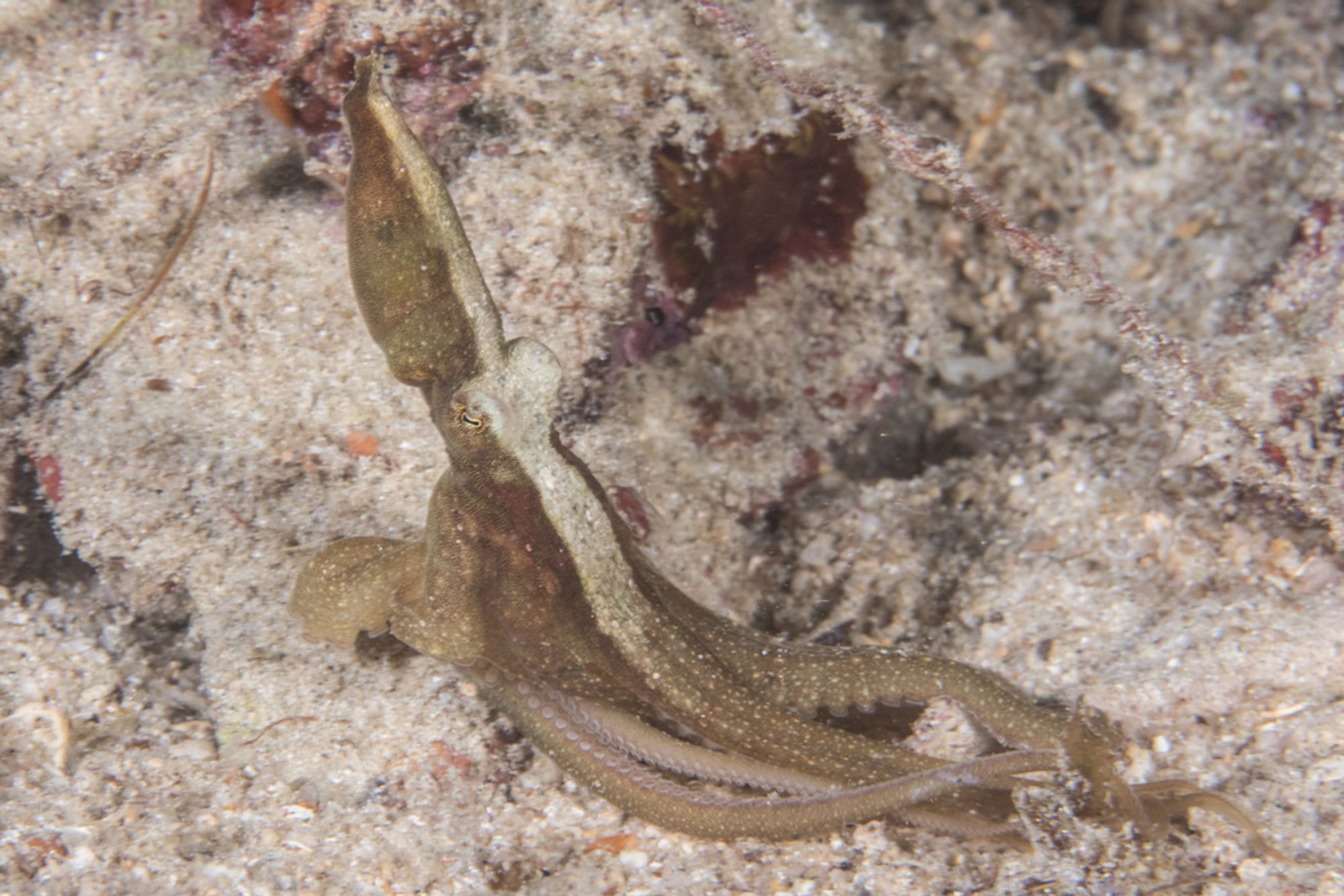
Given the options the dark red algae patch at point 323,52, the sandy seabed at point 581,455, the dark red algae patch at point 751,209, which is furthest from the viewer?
the dark red algae patch at point 751,209

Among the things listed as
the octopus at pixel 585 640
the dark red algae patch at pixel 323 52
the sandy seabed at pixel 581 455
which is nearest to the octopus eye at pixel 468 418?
the octopus at pixel 585 640

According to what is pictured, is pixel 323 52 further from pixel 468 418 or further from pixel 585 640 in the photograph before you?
pixel 585 640

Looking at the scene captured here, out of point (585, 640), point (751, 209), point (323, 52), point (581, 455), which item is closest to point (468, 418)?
point (585, 640)

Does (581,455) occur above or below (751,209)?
below

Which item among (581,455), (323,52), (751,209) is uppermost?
(323,52)

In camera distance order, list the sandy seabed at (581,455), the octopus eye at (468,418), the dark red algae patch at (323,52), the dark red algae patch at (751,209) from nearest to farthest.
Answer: the octopus eye at (468,418), the sandy seabed at (581,455), the dark red algae patch at (323,52), the dark red algae patch at (751,209)

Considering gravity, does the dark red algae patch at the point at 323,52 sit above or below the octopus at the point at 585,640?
above

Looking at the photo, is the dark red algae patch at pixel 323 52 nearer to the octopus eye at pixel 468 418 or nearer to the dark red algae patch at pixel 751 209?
the dark red algae patch at pixel 751 209

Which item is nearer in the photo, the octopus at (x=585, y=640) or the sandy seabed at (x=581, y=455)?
the octopus at (x=585, y=640)
